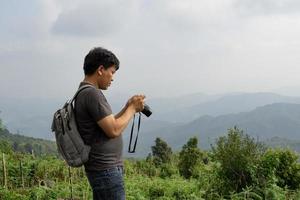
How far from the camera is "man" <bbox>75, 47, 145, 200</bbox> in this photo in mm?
3996

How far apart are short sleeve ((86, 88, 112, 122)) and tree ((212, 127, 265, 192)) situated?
266 inches

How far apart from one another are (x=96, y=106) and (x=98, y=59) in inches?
16.7

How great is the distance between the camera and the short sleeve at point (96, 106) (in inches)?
157

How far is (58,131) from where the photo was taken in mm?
4082

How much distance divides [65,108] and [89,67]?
408 mm

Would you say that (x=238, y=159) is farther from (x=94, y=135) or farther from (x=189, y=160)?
(x=189, y=160)

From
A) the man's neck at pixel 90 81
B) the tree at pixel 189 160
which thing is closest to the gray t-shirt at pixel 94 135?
the man's neck at pixel 90 81

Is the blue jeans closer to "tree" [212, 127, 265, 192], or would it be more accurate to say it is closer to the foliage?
"tree" [212, 127, 265, 192]

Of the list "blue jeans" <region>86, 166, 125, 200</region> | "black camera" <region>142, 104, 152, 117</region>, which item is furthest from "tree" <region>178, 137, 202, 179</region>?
"blue jeans" <region>86, 166, 125, 200</region>

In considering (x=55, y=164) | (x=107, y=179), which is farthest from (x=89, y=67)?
(x=55, y=164)

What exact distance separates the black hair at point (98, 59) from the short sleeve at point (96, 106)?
0.23 meters

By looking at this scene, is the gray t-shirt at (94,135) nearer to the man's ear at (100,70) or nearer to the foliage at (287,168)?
the man's ear at (100,70)

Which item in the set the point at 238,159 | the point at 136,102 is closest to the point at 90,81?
the point at 136,102

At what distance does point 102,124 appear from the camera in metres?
3.96
